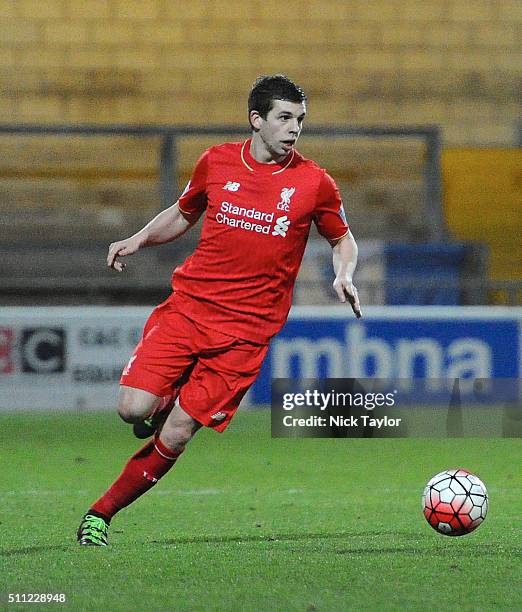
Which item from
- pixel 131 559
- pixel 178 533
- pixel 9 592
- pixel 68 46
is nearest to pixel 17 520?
pixel 178 533

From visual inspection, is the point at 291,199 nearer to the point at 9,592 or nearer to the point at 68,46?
the point at 9,592

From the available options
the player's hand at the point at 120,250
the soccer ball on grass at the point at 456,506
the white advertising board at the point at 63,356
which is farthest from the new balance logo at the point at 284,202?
the white advertising board at the point at 63,356

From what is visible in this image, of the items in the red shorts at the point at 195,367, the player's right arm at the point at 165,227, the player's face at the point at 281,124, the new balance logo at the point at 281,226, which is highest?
the player's face at the point at 281,124

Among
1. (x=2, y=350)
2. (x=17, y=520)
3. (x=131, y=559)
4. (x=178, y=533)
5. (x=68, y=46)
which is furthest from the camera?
(x=68, y=46)

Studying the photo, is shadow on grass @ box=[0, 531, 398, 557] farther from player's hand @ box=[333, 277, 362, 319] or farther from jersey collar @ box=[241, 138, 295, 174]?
jersey collar @ box=[241, 138, 295, 174]

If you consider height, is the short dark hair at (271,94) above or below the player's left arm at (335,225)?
above

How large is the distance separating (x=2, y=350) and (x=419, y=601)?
6.93 metres

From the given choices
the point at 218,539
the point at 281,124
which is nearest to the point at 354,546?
the point at 218,539

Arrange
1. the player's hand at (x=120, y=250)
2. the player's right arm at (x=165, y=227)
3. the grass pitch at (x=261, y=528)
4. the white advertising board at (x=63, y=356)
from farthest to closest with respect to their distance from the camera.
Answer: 1. the white advertising board at (x=63, y=356)
2. the player's right arm at (x=165, y=227)
3. the player's hand at (x=120, y=250)
4. the grass pitch at (x=261, y=528)

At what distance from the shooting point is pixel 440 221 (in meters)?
12.5

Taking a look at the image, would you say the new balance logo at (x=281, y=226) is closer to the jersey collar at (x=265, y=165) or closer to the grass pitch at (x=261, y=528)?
the jersey collar at (x=265, y=165)

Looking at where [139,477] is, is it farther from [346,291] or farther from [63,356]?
[63,356]

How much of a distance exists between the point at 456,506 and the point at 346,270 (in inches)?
38.1

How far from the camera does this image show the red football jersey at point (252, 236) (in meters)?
4.97
